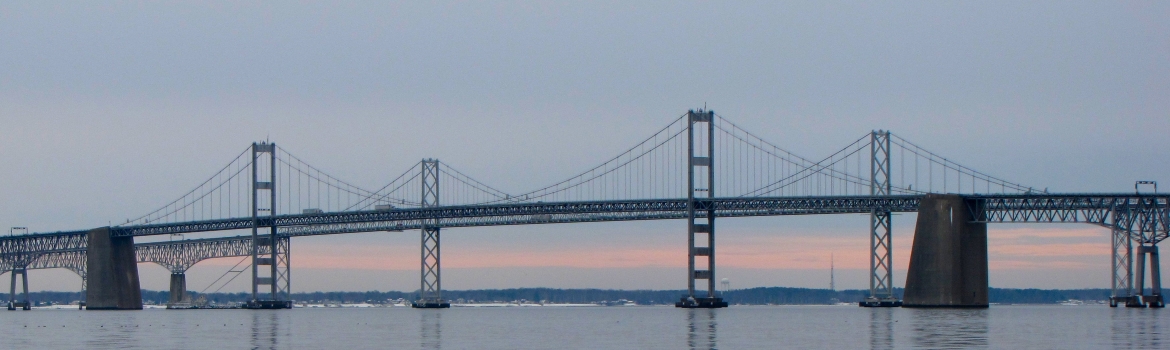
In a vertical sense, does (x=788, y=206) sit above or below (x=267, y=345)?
above

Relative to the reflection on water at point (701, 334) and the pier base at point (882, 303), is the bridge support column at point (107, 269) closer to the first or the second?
the pier base at point (882, 303)

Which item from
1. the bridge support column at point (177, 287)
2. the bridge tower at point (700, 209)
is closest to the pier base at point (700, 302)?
the bridge tower at point (700, 209)

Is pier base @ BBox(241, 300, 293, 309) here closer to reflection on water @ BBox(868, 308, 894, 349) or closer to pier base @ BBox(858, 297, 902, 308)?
pier base @ BBox(858, 297, 902, 308)

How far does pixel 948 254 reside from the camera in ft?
304

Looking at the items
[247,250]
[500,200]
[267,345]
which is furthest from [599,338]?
[247,250]

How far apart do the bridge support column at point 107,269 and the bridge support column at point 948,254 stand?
61989 mm

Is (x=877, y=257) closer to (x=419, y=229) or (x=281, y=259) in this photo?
(x=419, y=229)

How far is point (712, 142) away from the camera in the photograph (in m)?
97.8

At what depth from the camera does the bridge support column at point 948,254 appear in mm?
92375

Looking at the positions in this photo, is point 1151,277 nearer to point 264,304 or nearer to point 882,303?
point 882,303

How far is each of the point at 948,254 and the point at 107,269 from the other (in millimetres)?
64486

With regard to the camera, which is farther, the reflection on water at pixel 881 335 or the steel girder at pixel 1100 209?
the steel girder at pixel 1100 209

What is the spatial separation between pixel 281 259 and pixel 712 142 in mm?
41789

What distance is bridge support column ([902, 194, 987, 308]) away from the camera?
92.4 m
